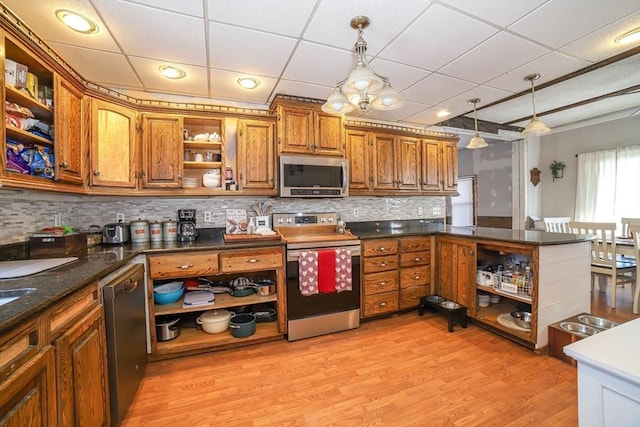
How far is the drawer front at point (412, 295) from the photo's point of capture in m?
2.88

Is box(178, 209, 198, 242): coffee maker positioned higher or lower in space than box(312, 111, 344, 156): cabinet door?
lower

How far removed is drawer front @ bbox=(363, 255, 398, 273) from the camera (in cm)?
270

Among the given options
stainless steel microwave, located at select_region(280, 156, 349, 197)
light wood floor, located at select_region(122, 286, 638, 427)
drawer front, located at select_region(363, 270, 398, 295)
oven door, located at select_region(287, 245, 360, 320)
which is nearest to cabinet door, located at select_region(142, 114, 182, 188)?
stainless steel microwave, located at select_region(280, 156, 349, 197)

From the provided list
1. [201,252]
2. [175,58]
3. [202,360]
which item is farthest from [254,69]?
[202,360]

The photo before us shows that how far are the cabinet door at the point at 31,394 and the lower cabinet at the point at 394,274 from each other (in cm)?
225

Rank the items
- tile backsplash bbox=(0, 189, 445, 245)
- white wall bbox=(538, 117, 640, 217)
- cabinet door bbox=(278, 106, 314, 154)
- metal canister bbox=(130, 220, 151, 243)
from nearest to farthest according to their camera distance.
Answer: tile backsplash bbox=(0, 189, 445, 245), metal canister bbox=(130, 220, 151, 243), cabinet door bbox=(278, 106, 314, 154), white wall bbox=(538, 117, 640, 217)

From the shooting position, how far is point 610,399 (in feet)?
2.31

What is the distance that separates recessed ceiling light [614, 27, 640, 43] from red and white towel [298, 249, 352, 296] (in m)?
2.61

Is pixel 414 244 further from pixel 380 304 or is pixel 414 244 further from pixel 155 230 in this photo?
pixel 155 230

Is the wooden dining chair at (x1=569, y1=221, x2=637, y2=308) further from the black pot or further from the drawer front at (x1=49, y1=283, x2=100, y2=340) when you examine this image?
the drawer front at (x1=49, y1=283, x2=100, y2=340)

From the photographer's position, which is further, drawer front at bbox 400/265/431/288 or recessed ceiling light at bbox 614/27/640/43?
drawer front at bbox 400/265/431/288

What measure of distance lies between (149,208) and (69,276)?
1.45 metres

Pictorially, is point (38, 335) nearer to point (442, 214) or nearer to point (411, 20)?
point (411, 20)

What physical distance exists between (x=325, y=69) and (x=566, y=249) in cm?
249
